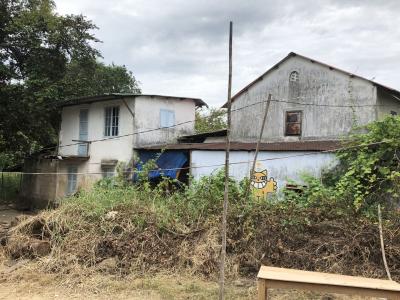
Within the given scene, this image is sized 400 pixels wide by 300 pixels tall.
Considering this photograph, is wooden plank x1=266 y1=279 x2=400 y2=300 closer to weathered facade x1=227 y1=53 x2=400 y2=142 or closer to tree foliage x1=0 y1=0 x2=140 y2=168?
weathered facade x1=227 y1=53 x2=400 y2=142

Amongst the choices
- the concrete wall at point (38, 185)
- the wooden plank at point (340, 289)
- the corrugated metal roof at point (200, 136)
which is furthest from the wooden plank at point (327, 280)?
the concrete wall at point (38, 185)

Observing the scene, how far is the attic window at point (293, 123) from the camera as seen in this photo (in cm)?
1509

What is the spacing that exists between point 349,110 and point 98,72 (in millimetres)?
16685

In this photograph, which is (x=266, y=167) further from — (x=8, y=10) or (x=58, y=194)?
(x=8, y=10)

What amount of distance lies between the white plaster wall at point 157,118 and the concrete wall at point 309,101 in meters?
2.92

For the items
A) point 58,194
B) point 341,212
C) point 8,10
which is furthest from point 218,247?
point 8,10

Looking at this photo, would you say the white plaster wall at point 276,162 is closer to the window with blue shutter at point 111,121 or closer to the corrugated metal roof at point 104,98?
the corrugated metal roof at point 104,98

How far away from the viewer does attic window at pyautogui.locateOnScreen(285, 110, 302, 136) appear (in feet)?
49.5

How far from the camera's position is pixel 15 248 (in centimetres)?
841

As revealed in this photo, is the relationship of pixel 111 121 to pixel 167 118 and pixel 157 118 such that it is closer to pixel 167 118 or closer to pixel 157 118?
pixel 157 118

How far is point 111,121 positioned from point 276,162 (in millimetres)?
8240

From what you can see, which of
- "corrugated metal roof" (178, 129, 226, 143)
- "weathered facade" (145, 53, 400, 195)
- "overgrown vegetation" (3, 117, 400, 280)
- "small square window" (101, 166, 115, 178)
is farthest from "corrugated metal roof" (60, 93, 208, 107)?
"overgrown vegetation" (3, 117, 400, 280)

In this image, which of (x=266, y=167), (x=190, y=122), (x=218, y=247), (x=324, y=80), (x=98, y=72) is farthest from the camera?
(x=98, y=72)

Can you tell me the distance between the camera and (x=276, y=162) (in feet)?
43.2
